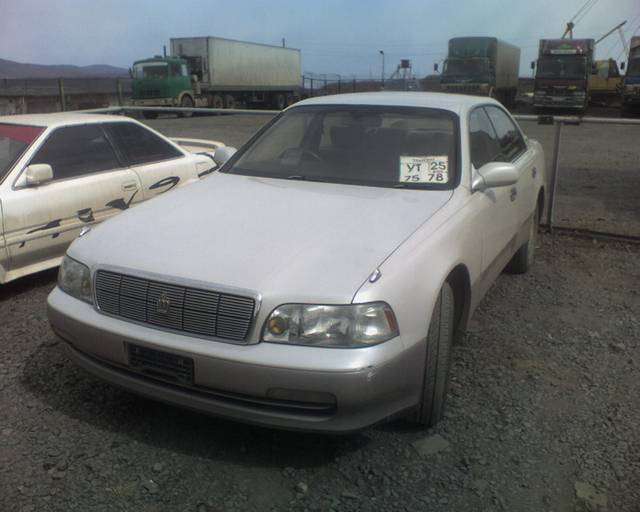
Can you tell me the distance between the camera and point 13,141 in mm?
5125

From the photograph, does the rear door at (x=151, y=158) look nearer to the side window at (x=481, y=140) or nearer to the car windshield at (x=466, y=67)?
the side window at (x=481, y=140)

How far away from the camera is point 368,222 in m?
3.15

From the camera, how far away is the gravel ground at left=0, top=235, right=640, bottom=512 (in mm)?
2594

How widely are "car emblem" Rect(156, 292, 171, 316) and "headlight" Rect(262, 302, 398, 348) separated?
447 millimetres

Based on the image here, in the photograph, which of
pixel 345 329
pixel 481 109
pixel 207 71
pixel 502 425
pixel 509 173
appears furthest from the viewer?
pixel 207 71

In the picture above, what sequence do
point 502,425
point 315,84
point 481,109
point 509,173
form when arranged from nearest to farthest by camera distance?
point 502,425
point 509,173
point 481,109
point 315,84

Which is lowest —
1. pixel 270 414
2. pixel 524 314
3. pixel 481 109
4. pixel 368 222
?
pixel 524 314

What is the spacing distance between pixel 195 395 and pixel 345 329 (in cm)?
71

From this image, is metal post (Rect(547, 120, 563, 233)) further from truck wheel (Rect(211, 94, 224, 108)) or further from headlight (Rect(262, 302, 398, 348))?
truck wheel (Rect(211, 94, 224, 108))

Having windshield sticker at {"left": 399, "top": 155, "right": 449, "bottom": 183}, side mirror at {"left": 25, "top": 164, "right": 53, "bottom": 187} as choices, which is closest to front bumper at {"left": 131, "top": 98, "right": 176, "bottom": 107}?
side mirror at {"left": 25, "top": 164, "right": 53, "bottom": 187}

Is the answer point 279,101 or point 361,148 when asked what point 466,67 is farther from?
point 361,148

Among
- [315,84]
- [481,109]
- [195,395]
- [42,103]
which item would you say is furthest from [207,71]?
[195,395]

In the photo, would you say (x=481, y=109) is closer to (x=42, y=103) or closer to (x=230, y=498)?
(x=230, y=498)

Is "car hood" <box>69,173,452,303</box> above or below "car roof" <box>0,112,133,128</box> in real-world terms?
below
